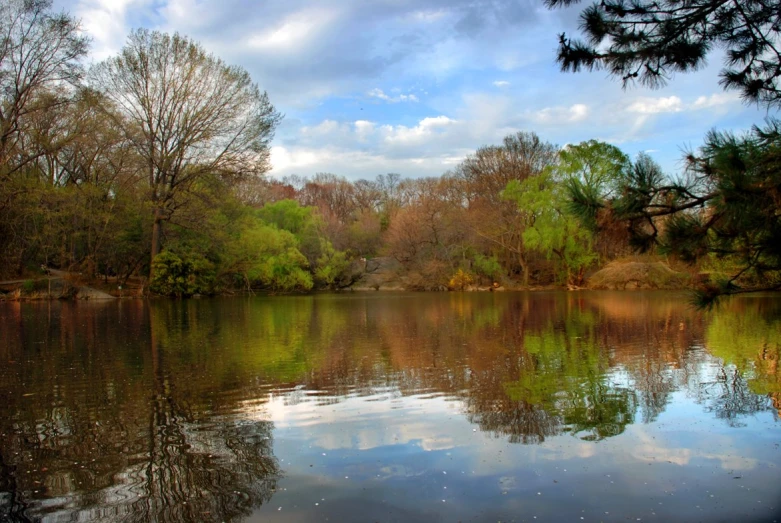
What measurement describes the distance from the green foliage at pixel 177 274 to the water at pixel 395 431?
2327 centimetres

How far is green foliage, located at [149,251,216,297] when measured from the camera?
35562mm

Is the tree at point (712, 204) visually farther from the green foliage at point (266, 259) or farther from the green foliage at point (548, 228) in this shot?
the green foliage at point (548, 228)

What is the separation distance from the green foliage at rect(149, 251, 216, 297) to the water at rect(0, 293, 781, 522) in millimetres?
23272

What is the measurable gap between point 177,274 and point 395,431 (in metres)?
32.5

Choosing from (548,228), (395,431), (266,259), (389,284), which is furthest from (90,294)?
(395,431)

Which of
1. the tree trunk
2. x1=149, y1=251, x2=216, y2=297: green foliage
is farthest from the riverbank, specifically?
the tree trunk

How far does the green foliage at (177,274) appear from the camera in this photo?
35.6m

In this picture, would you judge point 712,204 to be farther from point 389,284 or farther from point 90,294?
point 389,284

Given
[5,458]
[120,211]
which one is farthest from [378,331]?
[120,211]

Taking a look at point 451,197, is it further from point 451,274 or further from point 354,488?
point 354,488

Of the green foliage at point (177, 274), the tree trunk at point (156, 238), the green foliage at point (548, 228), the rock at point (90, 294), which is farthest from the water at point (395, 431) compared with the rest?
the green foliage at point (548, 228)

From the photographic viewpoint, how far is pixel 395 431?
21.1 ft

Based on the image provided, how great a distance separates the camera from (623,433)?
6.17 m

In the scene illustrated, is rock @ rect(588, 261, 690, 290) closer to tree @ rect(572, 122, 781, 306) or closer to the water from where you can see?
the water
